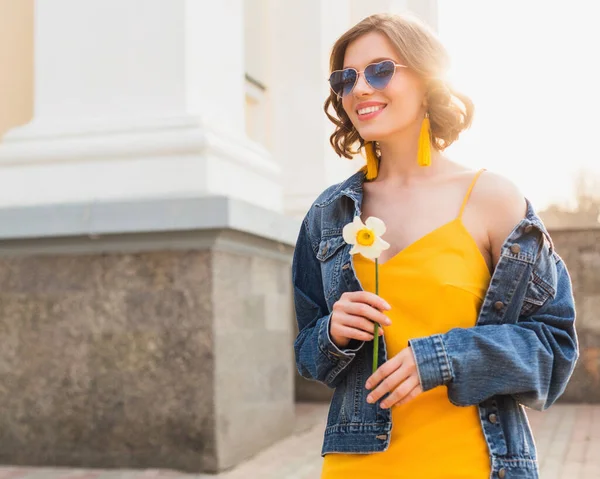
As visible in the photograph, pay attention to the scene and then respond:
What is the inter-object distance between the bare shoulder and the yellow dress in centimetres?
3

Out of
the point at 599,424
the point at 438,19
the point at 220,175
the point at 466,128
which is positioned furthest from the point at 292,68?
the point at 466,128

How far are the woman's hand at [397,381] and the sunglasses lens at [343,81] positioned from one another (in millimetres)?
564

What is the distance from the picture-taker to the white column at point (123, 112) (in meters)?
4.96

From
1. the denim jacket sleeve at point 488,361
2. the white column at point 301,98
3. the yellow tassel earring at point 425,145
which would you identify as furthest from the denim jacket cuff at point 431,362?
the white column at point 301,98

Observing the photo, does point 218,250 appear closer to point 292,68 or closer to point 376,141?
point 376,141

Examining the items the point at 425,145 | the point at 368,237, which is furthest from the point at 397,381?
the point at 425,145

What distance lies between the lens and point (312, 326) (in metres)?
1.77

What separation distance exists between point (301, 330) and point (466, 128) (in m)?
0.56

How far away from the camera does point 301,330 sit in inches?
70.6

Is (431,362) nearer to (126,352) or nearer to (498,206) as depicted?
(498,206)

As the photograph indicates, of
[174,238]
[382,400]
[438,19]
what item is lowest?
[382,400]

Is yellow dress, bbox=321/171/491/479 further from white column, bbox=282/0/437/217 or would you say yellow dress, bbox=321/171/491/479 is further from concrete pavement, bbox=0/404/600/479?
white column, bbox=282/0/437/217

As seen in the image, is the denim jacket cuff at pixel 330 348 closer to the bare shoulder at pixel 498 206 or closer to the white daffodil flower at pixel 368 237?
the white daffodil flower at pixel 368 237

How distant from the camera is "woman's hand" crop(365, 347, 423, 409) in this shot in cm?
146
